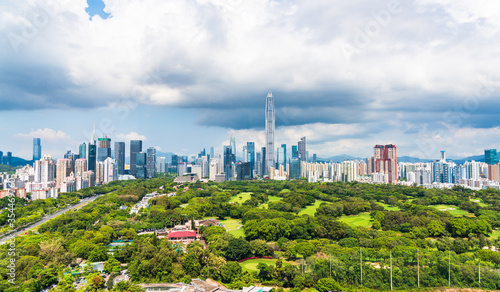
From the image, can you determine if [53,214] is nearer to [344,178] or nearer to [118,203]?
[118,203]

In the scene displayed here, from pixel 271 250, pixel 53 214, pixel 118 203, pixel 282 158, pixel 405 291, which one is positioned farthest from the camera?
pixel 282 158

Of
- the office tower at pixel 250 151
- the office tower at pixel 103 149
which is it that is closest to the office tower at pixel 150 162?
the office tower at pixel 103 149

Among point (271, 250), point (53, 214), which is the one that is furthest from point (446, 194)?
point (53, 214)

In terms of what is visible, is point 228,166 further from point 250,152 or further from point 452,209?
point 452,209

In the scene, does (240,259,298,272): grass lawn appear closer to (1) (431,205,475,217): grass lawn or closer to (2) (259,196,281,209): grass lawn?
(2) (259,196,281,209): grass lawn

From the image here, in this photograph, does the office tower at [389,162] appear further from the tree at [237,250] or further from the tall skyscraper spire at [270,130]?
the tree at [237,250]

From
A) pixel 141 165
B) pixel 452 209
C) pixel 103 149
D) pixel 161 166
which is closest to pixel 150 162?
pixel 141 165
